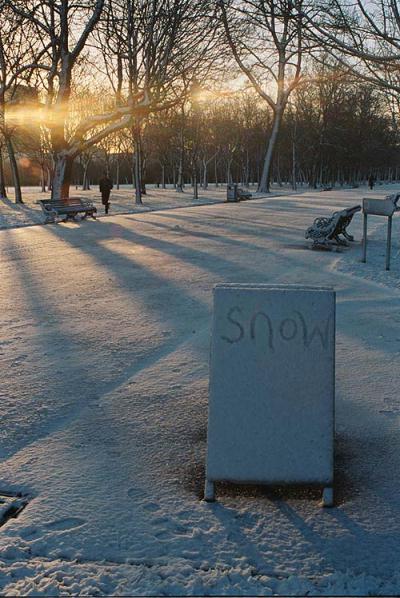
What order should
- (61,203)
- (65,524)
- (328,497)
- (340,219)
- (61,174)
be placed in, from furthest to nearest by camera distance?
(61,174) → (61,203) → (340,219) → (328,497) → (65,524)

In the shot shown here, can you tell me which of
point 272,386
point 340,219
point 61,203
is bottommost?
point 272,386

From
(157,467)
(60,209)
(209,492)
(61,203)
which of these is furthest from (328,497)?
(61,203)

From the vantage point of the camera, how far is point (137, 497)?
9.68 feet

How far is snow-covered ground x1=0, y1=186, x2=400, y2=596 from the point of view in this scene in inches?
94.9

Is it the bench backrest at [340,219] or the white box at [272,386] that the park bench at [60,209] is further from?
the white box at [272,386]

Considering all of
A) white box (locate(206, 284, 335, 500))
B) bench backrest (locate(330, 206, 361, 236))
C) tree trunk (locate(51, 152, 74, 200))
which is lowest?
white box (locate(206, 284, 335, 500))

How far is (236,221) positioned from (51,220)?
21.5 ft

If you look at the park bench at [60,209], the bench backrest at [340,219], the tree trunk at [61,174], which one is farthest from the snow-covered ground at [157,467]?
the tree trunk at [61,174]

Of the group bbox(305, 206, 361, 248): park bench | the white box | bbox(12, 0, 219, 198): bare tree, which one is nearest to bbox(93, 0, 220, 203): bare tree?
bbox(12, 0, 219, 198): bare tree

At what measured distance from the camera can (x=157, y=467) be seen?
3.28m

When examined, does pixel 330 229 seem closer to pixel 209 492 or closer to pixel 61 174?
pixel 209 492

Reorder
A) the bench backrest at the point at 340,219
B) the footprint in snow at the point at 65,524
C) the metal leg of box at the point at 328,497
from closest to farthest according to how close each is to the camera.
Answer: the footprint in snow at the point at 65,524
the metal leg of box at the point at 328,497
the bench backrest at the point at 340,219

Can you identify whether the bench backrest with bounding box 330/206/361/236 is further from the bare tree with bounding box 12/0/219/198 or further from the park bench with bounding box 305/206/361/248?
the bare tree with bounding box 12/0/219/198

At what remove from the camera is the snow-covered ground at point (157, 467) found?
2410 mm
